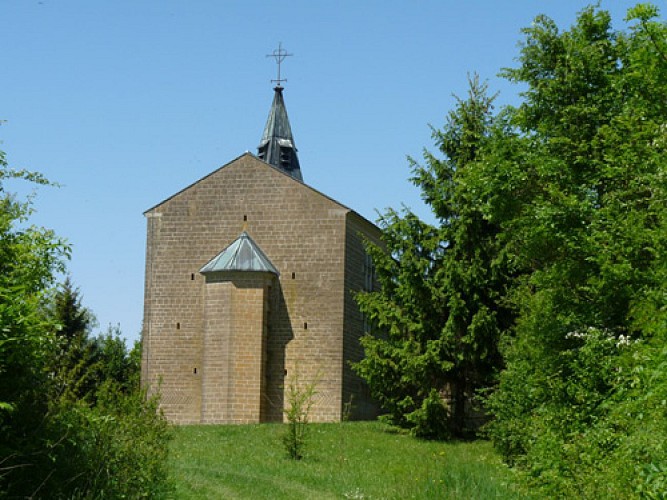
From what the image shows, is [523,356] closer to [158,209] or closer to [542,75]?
[542,75]

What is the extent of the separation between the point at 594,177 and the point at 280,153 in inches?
1368

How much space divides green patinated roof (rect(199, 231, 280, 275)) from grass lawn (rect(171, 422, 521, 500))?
234 inches

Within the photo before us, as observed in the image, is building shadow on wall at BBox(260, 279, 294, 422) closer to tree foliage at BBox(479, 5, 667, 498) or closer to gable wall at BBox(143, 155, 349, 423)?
gable wall at BBox(143, 155, 349, 423)

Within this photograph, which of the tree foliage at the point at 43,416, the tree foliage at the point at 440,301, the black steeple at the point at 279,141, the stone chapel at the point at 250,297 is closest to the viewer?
the tree foliage at the point at 43,416

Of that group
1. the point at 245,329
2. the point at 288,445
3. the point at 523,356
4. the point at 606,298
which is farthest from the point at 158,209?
the point at 606,298

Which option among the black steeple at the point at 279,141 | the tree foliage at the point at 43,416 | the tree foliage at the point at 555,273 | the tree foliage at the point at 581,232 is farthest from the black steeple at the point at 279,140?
the tree foliage at the point at 43,416

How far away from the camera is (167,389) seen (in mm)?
33688

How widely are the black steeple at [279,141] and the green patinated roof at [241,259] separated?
1986 centimetres

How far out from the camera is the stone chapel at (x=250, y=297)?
32281 millimetres

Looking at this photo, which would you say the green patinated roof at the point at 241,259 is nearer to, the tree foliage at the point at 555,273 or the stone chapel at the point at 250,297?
the stone chapel at the point at 250,297

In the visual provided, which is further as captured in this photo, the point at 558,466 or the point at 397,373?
the point at 397,373

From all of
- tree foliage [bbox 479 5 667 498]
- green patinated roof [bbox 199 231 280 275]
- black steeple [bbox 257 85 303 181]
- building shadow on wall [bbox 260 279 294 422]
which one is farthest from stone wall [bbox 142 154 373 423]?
black steeple [bbox 257 85 303 181]

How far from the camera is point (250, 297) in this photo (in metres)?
32.5

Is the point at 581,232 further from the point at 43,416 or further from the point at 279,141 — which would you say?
the point at 279,141
